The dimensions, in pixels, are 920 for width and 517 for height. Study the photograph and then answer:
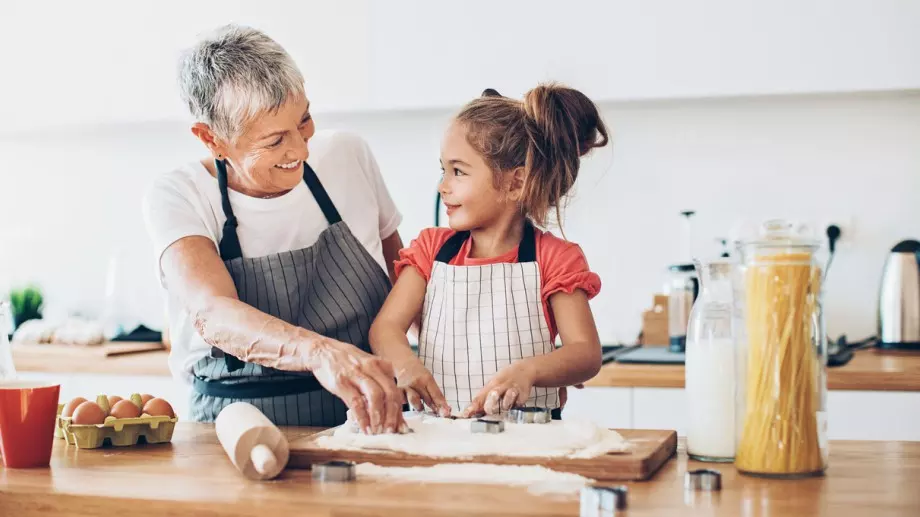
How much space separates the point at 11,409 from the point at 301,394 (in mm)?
488

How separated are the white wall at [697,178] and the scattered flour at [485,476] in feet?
5.03

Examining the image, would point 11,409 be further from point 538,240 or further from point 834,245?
point 834,245

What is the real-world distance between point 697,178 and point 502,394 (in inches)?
67.2

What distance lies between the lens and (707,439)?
114 cm

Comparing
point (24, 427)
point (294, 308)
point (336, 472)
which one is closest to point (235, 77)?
point (294, 308)

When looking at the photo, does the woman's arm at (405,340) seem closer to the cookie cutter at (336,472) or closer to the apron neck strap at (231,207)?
Result: the apron neck strap at (231,207)

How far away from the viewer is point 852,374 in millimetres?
2203

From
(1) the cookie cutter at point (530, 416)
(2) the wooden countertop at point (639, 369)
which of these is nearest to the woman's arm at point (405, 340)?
(1) the cookie cutter at point (530, 416)

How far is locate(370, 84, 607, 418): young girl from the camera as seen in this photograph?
1.57 m

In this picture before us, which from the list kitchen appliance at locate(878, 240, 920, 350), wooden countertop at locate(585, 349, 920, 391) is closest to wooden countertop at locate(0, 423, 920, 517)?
wooden countertop at locate(585, 349, 920, 391)

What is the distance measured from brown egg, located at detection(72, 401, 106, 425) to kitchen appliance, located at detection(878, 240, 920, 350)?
198 cm

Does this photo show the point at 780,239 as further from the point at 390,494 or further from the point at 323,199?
the point at 323,199

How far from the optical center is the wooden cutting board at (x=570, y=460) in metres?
1.05

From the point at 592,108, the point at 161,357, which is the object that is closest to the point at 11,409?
the point at 592,108
